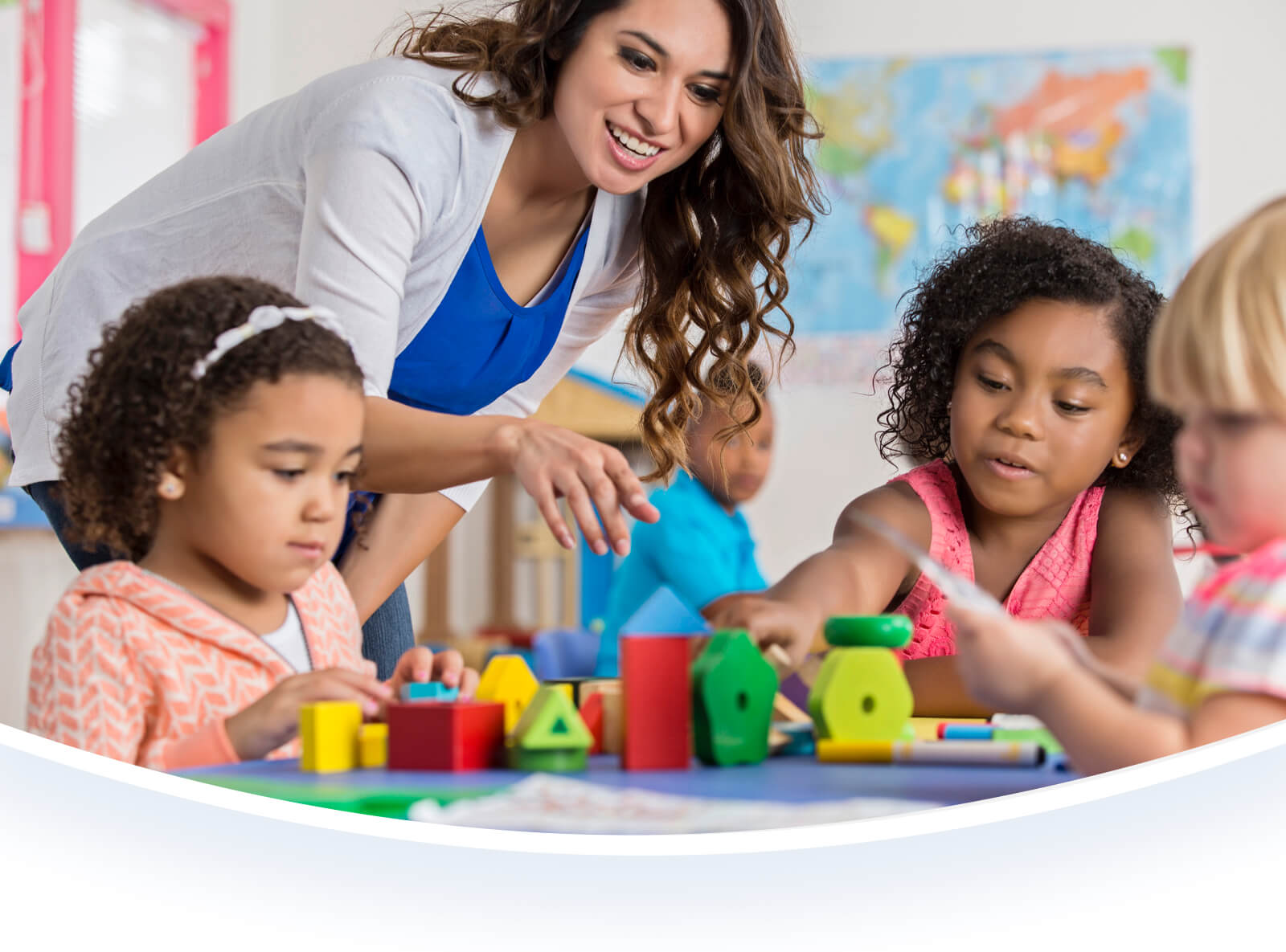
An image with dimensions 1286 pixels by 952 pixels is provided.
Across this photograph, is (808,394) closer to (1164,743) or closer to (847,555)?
(847,555)

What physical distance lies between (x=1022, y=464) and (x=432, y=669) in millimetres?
275

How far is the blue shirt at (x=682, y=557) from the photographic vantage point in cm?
76

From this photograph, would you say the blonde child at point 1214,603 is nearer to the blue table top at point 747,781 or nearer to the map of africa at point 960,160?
the blue table top at point 747,781

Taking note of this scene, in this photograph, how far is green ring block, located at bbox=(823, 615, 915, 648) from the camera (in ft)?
1.26

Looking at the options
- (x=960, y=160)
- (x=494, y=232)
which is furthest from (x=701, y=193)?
(x=960, y=160)

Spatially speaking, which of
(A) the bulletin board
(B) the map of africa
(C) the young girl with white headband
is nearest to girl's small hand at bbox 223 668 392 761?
(C) the young girl with white headband

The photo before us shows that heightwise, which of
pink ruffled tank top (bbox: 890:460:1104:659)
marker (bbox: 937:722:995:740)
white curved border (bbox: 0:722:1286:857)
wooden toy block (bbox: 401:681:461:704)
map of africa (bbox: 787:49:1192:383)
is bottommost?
white curved border (bbox: 0:722:1286:857)

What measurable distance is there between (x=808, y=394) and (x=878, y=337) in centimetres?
23

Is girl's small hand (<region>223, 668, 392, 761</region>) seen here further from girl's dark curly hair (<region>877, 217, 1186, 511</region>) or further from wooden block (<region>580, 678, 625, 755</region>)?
girl's dark curly hair (<region>877, 217, 1186, 511</region>)

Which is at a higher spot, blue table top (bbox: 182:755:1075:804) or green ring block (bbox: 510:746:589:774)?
green ring block (bbox: 510:746:589:774)

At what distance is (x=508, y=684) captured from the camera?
0.45 metres

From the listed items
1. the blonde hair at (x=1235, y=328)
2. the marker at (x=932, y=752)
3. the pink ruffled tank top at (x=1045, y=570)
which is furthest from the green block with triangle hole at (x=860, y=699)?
the pink ruffled tank top at (x=1045, y=570)

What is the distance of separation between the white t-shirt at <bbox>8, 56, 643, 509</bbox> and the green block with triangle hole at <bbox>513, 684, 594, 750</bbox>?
0.48 ft

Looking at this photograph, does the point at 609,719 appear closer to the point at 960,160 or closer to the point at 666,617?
the point at 666,617
